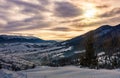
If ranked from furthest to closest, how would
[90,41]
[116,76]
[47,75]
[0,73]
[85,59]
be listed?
[90,41]
[85,59]
[0,73]
[47,75]
[116,76]

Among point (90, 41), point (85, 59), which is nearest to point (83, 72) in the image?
point (85, 59)

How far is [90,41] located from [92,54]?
10.2ft

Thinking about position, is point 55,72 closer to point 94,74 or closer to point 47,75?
point 47,75

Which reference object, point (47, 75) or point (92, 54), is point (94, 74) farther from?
point (92, 54)

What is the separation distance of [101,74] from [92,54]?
106ft

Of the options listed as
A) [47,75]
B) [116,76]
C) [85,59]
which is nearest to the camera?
[116,76]

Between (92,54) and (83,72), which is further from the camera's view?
(92,54)

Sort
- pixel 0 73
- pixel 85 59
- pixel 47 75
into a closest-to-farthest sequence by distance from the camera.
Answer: pixel 47 75
pixel 0 73
pixel 85 59

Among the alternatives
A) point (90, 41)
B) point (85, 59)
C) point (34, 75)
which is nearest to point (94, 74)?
point (34, 75)

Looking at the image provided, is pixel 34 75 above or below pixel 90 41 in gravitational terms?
below

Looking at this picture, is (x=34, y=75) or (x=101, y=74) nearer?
(x=101, y=74)

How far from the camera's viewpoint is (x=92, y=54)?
155 feet

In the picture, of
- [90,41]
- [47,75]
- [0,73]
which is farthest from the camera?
[90,41]

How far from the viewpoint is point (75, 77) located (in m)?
14.8
